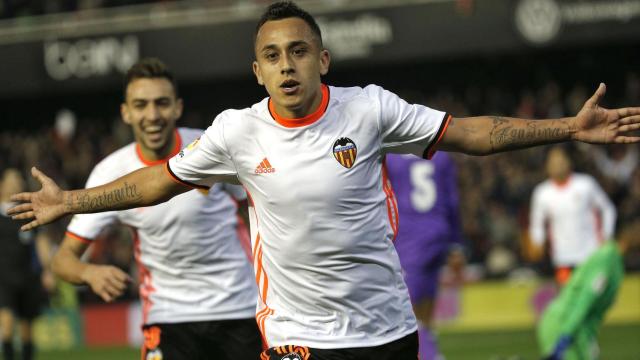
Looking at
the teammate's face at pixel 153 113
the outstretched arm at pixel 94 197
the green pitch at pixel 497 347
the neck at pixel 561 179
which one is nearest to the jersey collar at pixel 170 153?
the teammate's face at pixel 153 113

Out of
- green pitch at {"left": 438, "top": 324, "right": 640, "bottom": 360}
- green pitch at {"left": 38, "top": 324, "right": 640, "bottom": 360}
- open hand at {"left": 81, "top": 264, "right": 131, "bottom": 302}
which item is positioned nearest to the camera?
open hand at {"left": 81, "top": 264, "right": 131, "bottom": 302}

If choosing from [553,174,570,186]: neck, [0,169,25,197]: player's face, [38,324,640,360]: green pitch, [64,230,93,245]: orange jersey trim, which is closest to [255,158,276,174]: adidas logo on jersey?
[64,230,93,245]: orange jersey trim

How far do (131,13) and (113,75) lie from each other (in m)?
1.42

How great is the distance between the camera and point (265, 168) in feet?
16.8

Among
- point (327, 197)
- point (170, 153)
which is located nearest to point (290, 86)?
point (327, 197)

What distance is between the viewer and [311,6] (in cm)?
2269

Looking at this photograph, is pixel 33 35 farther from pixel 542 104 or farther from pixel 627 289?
pixel 627 289

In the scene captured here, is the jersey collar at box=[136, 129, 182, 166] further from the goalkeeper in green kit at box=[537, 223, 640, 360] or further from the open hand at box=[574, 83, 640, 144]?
the goalkeeper in green kit at box=[537, 223, 640, 360]

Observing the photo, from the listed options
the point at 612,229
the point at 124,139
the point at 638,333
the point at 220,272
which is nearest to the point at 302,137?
the point at 220,272

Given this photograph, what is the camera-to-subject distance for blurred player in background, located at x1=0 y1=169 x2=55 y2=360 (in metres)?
13.9

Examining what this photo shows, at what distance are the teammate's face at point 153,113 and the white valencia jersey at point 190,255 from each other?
0.38m

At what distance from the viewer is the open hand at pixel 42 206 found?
17.1 ft

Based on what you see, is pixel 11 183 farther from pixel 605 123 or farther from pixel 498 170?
pixel 605 123

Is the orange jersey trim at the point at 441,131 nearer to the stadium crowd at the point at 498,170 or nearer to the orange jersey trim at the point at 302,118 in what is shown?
the orange jersey trim at the point at 302,118
